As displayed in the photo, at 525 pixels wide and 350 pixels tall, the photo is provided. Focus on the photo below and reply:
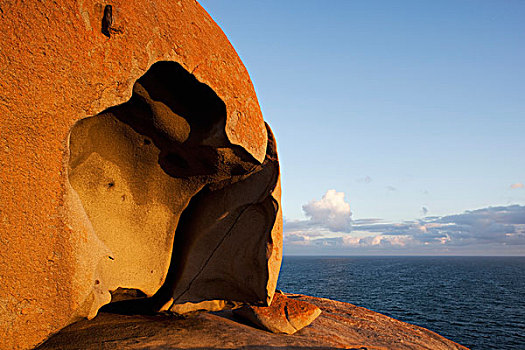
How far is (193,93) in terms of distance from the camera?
198 inches

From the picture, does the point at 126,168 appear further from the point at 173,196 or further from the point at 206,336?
the point at 206,336

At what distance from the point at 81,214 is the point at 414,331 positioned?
9.72 m

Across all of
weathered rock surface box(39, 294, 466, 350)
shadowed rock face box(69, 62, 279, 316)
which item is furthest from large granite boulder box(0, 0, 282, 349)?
weathered rock surface box(39, 294, 466, 350)

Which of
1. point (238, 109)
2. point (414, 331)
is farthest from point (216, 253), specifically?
point (414, 331)

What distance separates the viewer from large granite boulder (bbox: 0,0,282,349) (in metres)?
3.29

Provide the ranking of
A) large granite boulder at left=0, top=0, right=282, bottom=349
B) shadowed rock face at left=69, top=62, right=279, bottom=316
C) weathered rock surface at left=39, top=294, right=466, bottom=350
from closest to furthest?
large granite boulder at left=0, top=0, right=282, bottom=349
weathered rock surface at left=39, top=294, right=466, bottom=350
shadowed rock face at left=69, top=62, right=279, bottom=316

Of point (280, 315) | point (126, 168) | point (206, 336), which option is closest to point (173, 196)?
point (126, 168)

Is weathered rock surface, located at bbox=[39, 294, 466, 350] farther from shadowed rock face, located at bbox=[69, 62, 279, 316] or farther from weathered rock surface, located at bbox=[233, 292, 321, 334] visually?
shadowed rock face, located at bbox=[69, 62, 279, 316]

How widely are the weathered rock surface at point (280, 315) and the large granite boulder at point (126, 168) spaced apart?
287 mm

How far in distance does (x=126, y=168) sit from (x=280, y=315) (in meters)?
3.86

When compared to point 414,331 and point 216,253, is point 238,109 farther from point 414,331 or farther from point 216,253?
point 414,331

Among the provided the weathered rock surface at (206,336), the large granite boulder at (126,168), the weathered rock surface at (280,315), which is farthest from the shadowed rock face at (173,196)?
the weathered rock surface at (206,336)

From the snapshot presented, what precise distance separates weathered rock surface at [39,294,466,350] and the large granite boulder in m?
0.44

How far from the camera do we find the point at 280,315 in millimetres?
6965
